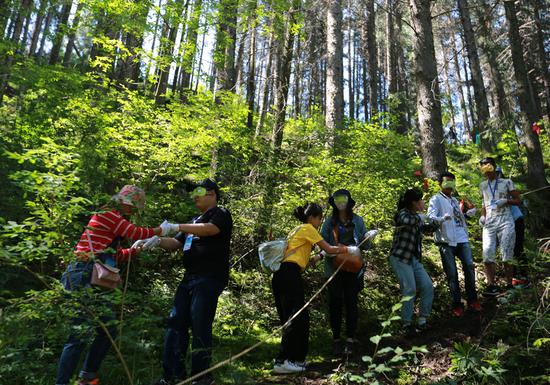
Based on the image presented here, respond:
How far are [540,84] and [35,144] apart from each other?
892 inches

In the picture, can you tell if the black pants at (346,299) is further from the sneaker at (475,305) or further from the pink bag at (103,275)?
the pink bag at (103,275)

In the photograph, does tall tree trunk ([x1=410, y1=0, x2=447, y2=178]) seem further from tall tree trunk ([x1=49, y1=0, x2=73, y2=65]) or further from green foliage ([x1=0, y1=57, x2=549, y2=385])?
tall tree trunk ([x1=49, y1=0, x2=73, y2=65])

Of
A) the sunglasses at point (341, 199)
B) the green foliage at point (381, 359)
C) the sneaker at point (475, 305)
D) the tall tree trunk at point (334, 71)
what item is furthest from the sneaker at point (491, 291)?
the tall tree trunk at point (334, 71)

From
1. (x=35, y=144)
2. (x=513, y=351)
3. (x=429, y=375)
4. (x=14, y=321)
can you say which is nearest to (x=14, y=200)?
(x=35, y=144)

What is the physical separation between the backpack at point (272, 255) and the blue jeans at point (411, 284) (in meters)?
1.60

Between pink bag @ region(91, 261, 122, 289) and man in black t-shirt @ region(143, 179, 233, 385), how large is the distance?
38 cm

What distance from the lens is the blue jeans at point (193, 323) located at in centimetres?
345

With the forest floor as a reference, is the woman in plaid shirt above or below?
above

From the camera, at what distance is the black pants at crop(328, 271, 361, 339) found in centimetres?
464

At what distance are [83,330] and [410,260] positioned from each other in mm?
3762

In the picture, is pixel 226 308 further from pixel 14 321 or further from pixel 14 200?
pixel 14 321

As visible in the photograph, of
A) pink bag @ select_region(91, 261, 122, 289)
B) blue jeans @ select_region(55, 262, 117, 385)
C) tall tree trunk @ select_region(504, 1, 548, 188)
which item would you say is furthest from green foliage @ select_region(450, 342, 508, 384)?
tall tree trunk @ select_region(504, 1, 548, 188)

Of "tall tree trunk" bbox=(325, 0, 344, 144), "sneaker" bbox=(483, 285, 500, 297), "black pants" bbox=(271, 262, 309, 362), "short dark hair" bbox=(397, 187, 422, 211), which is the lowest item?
"black pants" bbox=(271, 262, 309, 362)

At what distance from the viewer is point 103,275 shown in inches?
132
